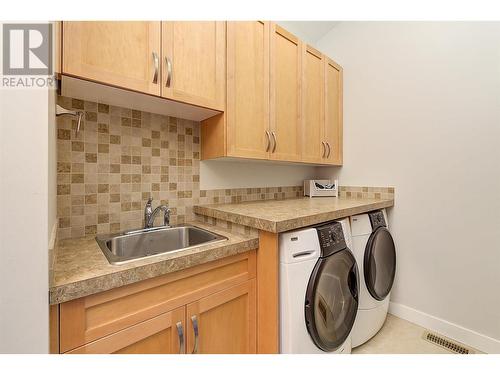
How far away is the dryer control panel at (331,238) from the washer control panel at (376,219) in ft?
1.58

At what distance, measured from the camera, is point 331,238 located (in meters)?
1.18

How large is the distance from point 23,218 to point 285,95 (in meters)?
1.60

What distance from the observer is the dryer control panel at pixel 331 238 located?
1.13 meters

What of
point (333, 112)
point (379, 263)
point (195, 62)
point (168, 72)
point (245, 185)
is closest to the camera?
point (168, 72)

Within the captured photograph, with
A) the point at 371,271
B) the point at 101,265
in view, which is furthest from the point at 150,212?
the point at 371,271

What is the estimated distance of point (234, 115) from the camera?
140 centimetres

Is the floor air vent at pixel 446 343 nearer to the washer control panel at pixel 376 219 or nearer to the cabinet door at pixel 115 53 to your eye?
the washer control panel at pixel 376 219

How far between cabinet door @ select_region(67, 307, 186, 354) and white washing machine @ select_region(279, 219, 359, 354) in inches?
18.5

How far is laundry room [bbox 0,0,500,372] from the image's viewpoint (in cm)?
63

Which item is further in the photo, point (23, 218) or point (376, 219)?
point (376, 219)

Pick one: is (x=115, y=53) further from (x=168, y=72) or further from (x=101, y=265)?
(x=101, y=265)

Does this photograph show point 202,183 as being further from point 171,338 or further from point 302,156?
point 171,338

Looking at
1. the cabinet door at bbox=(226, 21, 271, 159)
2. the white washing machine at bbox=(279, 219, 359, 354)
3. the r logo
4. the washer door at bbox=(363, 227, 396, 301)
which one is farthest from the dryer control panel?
the r logo
